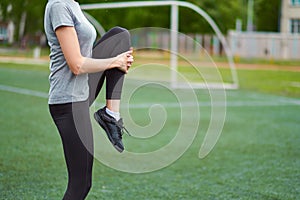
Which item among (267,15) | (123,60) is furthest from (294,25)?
(123,60)

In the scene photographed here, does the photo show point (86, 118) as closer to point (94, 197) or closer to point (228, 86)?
point (94, 197)

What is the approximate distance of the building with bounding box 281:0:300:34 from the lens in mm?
40875

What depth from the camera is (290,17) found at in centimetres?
4166

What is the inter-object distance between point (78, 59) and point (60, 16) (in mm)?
194

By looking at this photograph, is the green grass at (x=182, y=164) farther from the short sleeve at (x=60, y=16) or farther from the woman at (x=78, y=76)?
the short sleeve at (x=60, y=16)

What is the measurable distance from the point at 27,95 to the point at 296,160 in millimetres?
6946

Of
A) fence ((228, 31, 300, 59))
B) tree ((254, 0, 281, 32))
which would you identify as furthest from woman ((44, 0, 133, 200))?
tree ((254, 0, 281, 32))

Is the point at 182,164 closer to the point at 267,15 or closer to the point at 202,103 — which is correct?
the point at 202,103

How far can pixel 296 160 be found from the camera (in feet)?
18.6

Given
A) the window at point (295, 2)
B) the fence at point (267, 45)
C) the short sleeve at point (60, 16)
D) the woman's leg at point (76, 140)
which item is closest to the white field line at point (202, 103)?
the woman's leg at point (76, 140)

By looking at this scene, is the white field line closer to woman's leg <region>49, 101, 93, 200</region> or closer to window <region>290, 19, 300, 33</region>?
woman's leg <region>49, 101, 93, 200</region>

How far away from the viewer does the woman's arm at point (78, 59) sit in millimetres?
2529

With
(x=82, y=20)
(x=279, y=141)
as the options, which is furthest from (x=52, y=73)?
(x=279, y=141)

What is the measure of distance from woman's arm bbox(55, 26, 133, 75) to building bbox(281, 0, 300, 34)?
3940 cm
